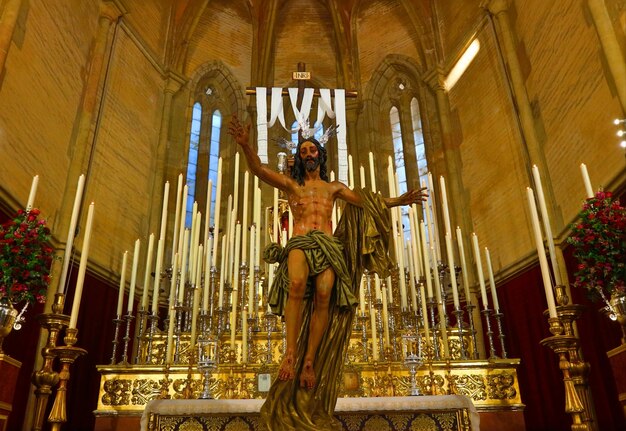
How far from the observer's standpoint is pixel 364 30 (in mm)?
12086

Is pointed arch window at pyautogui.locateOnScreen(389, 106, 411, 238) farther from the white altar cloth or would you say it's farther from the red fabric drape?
the white altar cloth

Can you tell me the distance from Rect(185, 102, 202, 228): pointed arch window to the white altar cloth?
6672 mm

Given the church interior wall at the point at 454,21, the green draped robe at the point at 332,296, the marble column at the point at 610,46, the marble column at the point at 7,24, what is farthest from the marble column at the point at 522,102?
the marble column at the point at 7,24

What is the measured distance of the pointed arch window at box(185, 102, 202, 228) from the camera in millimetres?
10039

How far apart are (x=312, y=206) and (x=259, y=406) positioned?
128cm

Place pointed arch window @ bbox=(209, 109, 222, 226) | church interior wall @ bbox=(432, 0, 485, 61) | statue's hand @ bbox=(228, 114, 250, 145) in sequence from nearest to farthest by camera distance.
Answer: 1. statue's hand @ bbox=(228, 114, 250, 145)
2. church interior wall @ bbox=(432, 0, 485, 61)
3. pointed arch window @ bbox=(209, 109, 222, 226)

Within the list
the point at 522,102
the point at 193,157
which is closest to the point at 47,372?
the point at 522,102

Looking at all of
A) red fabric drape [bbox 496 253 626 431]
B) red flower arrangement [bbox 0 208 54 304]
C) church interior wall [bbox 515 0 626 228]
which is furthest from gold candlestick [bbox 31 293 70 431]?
church interior wall [bbox 515 0 626 228]

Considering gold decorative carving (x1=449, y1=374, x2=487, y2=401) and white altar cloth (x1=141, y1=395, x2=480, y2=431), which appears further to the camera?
gold decorative carving (x1=449, y1=374, x2=487, y2=401)

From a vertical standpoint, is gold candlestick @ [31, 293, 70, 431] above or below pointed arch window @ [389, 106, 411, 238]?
below

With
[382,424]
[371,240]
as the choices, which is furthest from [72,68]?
[382,424]

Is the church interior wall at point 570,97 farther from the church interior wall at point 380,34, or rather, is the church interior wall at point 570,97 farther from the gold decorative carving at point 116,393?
the gold decorative carving at point 116,393

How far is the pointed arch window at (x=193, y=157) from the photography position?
10.0 metres

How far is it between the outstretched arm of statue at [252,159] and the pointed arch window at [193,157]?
22.0 feet
